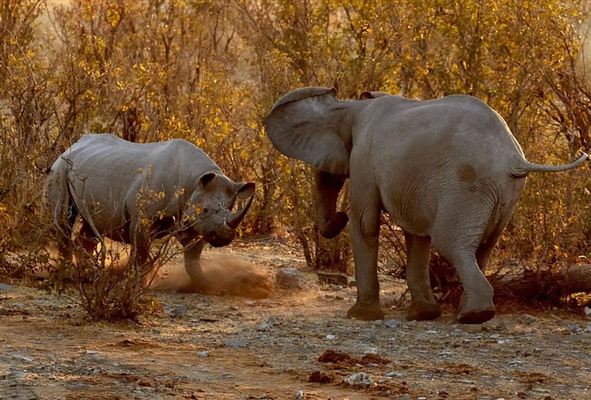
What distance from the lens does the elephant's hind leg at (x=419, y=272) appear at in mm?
10773

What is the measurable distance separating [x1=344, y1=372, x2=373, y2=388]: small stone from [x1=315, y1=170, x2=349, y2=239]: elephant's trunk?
4253 millimetres

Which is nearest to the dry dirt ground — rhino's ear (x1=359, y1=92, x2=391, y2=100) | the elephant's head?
the elephant's head

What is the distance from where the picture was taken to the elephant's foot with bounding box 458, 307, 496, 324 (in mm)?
9672

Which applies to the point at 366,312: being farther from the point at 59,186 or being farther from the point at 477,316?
the point at 59,186

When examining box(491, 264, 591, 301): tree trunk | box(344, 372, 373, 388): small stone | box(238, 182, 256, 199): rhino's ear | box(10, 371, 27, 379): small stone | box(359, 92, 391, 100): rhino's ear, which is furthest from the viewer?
box(238, 182, 256, 199): rhino's ear

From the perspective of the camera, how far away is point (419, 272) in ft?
35.9

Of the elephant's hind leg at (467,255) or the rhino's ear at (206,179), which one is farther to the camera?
the rhino's ear at (206,179)

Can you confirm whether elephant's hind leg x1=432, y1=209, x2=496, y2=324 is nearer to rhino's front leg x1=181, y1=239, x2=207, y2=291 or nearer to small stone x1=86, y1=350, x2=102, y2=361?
small stone x1=86, y1=350, x2=102, y2=361

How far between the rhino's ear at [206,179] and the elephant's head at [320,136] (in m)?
0.70

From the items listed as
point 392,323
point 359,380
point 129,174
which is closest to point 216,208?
point 129,174

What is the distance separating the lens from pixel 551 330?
10.1 metres

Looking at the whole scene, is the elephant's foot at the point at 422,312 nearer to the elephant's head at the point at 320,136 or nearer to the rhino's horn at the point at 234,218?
the elephant's head at the point at 320,136

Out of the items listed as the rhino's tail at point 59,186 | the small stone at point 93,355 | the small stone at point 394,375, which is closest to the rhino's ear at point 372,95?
the rhino's tail at point 59,186

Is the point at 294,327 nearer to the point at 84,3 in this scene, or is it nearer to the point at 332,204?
the point at 332,204
